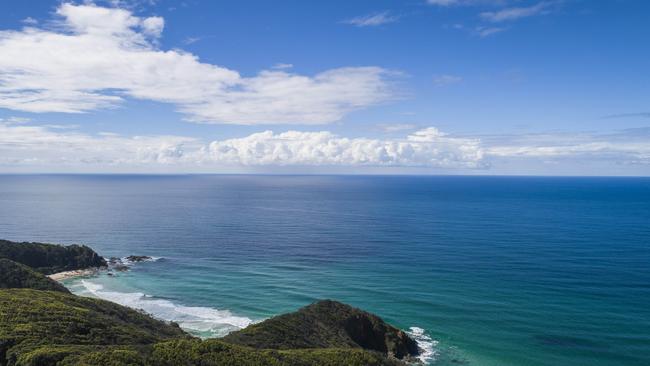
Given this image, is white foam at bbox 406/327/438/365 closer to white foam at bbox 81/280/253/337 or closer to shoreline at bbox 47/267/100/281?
white foam at bbox 81/280/253/337

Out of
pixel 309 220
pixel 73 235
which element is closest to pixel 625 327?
pixel 309 220

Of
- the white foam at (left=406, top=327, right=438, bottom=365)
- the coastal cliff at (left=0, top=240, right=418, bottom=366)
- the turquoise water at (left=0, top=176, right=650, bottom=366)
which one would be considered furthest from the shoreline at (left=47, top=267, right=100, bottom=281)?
the white foam at (left=406, top=327, right=438, bottom=365)

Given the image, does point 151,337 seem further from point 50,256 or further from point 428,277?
point 50,256

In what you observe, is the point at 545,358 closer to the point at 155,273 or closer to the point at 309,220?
the point at 155,273

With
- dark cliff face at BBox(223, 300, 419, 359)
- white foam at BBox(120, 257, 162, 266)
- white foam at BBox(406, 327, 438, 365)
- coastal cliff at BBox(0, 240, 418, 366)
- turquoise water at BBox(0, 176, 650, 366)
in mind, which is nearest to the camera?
coastal cliff at BBox(0, 240, 418, 366)

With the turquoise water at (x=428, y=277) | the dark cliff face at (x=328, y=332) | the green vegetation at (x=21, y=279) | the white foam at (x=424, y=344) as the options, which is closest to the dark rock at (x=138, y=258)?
the turquoise water at (x=428, y=277)

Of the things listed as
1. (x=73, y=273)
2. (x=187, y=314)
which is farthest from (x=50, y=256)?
(x=187, y=314)
